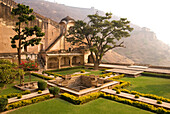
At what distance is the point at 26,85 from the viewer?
1419cm

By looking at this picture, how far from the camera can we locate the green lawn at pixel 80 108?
7973mm

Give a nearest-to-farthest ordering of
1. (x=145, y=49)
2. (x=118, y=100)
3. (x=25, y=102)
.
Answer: (x=25, y=102) < (x=118, y=100) < (x=145, y=49)

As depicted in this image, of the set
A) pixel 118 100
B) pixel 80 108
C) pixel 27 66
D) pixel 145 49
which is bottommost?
pixel 80 108

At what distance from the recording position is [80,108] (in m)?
8.59

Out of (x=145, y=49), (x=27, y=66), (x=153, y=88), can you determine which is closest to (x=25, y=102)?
(x=27, y=66)

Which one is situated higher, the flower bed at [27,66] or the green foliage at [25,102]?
the flower bed at [27,66]

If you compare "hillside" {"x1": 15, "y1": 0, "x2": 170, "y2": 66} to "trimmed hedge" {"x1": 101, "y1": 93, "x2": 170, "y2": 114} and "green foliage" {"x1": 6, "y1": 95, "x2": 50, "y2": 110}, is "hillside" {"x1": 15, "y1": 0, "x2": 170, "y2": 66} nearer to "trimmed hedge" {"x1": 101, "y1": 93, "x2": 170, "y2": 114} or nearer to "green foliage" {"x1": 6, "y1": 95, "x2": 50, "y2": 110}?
"trimmed hedge" {"x1": 101, "y1": 93, "x2": 170, "y2": 114}

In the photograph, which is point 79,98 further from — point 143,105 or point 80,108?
point 143,105

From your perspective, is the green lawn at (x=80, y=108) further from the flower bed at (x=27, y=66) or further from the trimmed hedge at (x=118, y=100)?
the flower bed at (x=27, y=66)

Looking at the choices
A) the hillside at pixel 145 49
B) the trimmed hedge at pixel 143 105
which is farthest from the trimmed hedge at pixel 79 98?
the hillside at pixel 145 49

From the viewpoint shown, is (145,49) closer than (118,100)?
No

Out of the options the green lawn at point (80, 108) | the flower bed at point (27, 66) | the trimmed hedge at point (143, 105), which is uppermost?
the flower bed at point (27, 66)

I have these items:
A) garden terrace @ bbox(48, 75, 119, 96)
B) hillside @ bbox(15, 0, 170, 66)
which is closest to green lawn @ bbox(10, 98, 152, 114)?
garden terrace @ bbox(48, 75, 119, 96)

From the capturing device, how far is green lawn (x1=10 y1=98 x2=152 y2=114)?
314 inches
